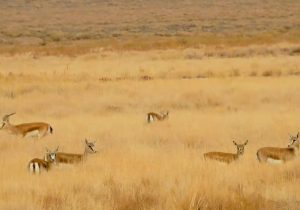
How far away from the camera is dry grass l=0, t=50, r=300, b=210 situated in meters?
9.29

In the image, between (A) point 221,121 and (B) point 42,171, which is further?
(A) point 221,121

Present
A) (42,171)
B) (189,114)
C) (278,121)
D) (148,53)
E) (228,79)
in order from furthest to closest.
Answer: (148,53)
(228,79)
(189,114)
(278,121)
(42,171)

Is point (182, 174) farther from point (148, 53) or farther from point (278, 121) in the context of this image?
point (148, 53)

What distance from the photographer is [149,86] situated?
25531 mm

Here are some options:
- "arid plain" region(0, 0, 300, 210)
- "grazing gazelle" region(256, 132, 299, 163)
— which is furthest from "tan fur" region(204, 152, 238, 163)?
"grazing gazelle" region(256, 132, 299, 163)

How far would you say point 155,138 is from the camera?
51.0 ft

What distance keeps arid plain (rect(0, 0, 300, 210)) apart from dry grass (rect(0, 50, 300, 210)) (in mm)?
27

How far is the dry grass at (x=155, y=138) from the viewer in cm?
929

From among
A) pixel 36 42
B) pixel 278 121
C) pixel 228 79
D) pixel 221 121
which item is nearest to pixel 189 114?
pixel 221 121

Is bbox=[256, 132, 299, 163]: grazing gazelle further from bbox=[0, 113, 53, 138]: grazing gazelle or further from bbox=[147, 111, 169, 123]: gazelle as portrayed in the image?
bbox=[147, 111, 169, 123]: gazelle

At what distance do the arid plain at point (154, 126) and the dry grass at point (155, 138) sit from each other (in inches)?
1.1

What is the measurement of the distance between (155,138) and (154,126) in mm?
1454

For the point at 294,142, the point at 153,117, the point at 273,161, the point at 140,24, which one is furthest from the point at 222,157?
the point at 140,24

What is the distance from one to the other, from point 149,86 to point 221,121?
26.3 ft
